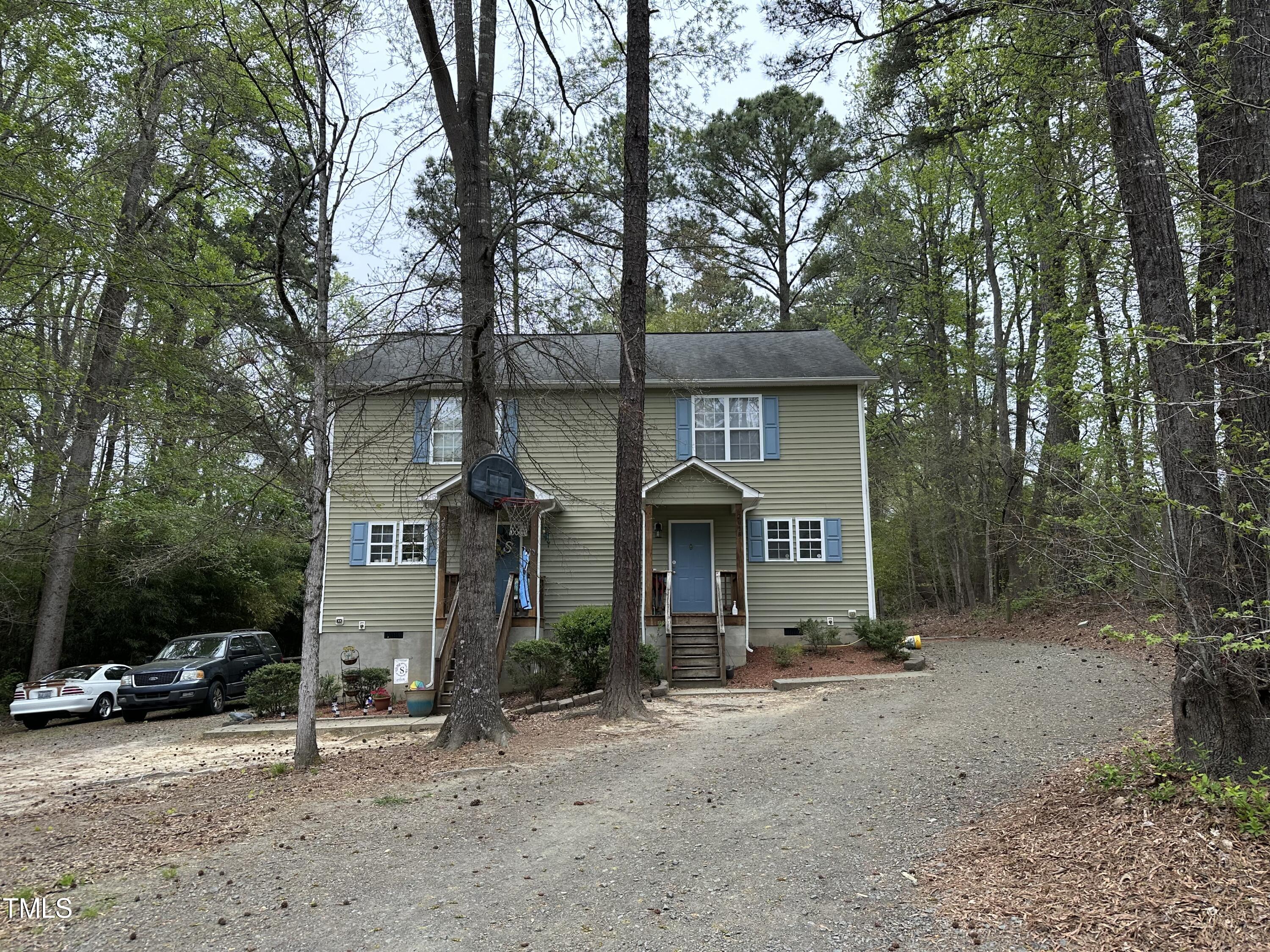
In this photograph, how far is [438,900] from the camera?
172 inches

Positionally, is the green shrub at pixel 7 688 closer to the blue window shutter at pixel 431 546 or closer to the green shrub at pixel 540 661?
the blue window shutter at pixel 431 546

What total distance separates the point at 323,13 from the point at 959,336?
19.8 meters

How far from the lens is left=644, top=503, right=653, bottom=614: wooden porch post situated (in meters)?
14.4

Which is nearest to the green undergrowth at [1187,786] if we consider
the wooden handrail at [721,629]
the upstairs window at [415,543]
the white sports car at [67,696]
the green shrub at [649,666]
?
the green shrub at [649,666]

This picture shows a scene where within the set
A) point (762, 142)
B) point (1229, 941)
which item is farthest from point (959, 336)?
point (1229, 941)

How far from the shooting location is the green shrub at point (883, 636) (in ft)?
45.1

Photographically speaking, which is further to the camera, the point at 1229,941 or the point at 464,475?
the point at 464,475

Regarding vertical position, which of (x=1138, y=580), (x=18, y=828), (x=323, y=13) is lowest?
(x=18, y=828)

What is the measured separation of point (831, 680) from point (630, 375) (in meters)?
6.06

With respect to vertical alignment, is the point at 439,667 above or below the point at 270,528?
below

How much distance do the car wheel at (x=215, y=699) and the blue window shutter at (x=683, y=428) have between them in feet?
32.4

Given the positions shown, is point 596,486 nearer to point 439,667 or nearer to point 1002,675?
point 439,667

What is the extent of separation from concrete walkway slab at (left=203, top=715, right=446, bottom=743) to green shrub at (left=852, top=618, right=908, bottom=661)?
7.63 metres

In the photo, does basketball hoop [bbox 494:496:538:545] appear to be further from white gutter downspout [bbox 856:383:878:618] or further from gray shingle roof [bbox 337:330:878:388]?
white gutter downspout [bbox 856:383:878:618]
